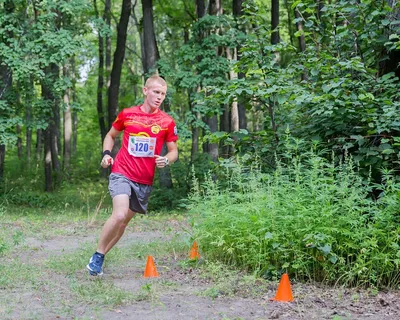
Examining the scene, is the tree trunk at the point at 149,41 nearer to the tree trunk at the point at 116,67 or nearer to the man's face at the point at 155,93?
the tree trunk at the point at 116,67

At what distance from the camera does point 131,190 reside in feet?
20.5

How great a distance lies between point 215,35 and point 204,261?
1083 centimetres

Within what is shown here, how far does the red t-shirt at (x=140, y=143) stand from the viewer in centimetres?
614

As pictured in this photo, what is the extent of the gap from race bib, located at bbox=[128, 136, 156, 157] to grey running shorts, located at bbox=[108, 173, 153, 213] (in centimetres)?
31

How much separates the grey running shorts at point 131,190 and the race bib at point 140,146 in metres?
0.31

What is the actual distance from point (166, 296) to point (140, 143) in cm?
181

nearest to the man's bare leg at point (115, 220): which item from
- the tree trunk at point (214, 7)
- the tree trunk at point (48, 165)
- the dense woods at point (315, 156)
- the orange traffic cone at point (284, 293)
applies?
the dense woods at point (315, 156)

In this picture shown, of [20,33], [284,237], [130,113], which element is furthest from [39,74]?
[284,237]

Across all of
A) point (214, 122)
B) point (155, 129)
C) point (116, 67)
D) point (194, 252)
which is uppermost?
point (116, 67)

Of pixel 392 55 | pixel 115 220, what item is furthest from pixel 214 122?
pixel 115 220

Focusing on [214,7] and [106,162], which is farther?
[214,7]

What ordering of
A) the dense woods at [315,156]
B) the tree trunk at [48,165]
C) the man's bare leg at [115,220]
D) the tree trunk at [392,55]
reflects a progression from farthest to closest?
the tree trunk at [48,165], the tree trunk at [392,55], the man's bare leg at [115,220], the dense woods at [315,156]

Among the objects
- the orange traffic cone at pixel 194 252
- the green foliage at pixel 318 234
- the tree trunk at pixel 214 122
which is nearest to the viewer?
the green foliage at pixel 318 234

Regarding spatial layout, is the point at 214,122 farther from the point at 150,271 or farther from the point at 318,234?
the point at 318,234
